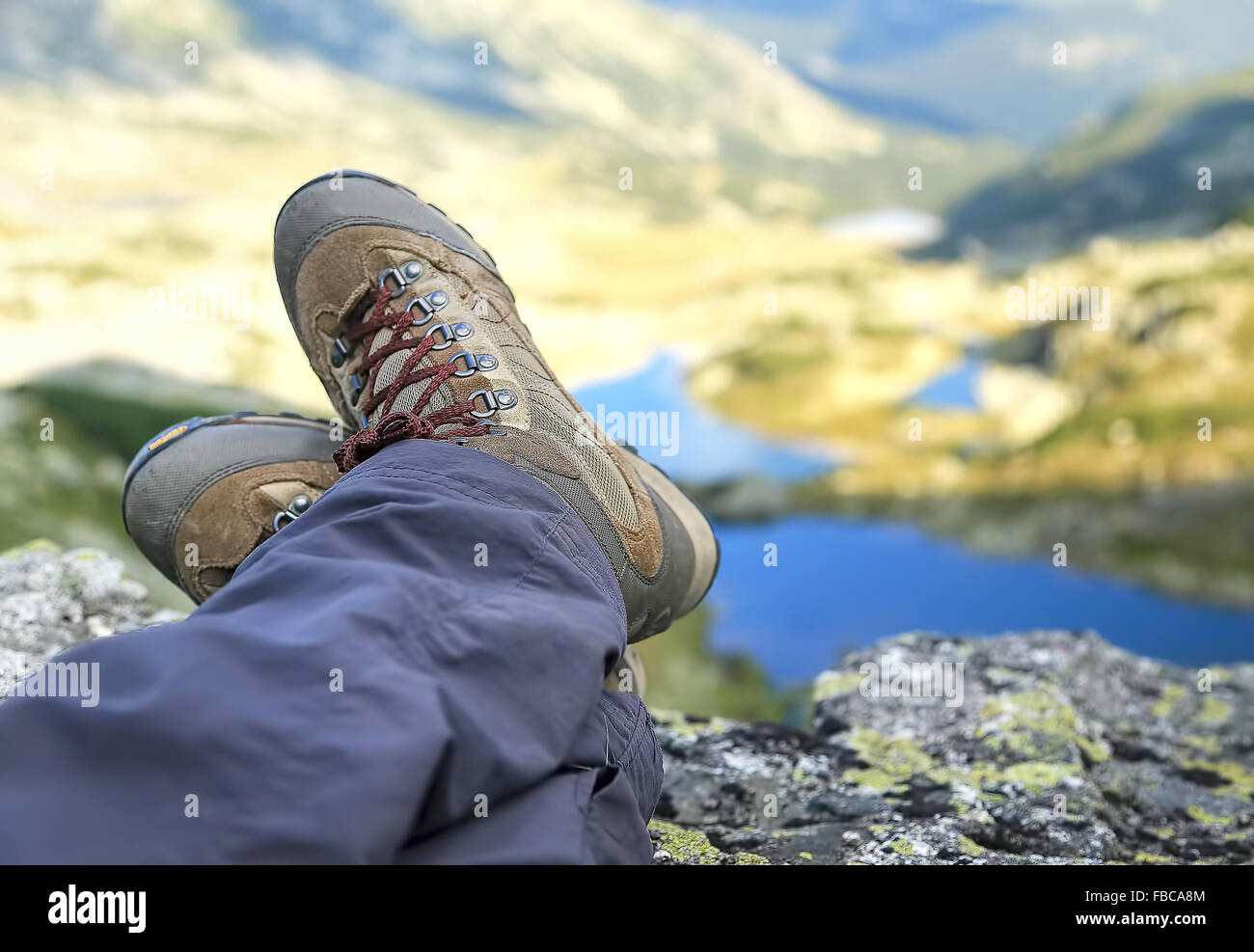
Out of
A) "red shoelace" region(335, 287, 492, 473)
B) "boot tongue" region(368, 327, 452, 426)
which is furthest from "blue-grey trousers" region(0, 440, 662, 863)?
"boot tongue" region(368, 327, 452, 426)

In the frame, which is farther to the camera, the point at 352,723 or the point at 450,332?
the point at 450,332

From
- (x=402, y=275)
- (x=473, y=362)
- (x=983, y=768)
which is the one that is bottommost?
(x=983, y=768)

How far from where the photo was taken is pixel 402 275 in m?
0.93

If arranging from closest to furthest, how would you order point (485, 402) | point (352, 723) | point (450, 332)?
point (352, 723)
point (485, 402)
point (450, 332)

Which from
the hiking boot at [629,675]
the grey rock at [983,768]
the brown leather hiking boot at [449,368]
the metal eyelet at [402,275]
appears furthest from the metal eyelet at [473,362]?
the grey rock at [983,768]

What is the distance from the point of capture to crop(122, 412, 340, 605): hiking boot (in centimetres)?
83

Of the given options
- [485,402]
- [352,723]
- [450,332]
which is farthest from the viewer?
[450,332]

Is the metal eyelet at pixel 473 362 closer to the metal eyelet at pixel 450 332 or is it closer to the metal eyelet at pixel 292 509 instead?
the metal eyelet at pixel 450 332

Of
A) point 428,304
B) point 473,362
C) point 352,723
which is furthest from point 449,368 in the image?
point 352,723

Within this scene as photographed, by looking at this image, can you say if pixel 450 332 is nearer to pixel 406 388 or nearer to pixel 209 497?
pixel 406 388

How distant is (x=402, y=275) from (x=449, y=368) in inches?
7.7

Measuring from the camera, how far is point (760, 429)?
2.73 meters

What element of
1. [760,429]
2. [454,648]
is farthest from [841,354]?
[454,648]
